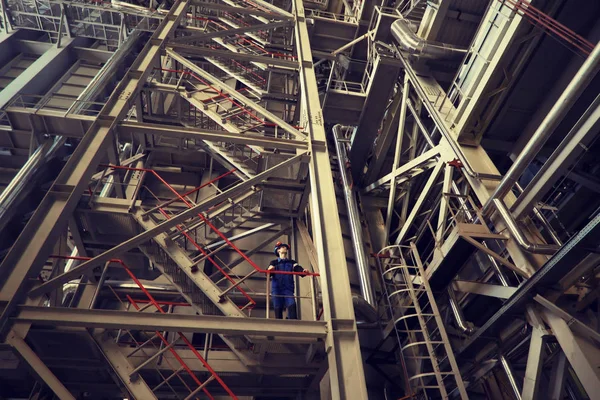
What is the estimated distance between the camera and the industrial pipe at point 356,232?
33.2ft

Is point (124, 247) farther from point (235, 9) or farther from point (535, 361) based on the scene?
point (235, 9)

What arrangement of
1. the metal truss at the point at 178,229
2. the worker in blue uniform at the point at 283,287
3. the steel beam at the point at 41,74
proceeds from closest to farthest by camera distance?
the metal truss at the point at 178,229 < the worker in blue uniform at the point at 283,287 < the steel beam at the point at 41,74

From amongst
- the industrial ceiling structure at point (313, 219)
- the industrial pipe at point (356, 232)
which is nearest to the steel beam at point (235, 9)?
the industrial ceiling structure at point (313, 219)

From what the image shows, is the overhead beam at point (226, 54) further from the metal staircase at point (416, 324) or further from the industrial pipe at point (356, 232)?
the metal staircase at point (416, 324)

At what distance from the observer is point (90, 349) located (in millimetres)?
6133

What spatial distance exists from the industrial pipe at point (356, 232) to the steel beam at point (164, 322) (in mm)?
4899

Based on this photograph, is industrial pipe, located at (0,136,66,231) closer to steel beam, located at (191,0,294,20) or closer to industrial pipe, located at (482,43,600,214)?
steel beam, located at (191,0,294,20)

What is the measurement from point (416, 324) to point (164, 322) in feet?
22.3

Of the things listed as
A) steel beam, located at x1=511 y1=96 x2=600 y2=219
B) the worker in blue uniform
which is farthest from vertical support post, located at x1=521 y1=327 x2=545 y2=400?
the worker in blue uniform

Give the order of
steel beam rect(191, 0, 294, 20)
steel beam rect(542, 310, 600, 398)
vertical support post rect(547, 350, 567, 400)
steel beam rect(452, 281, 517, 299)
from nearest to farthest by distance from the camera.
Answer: steel beam rect(542, 310, 600, 398) < vertical support post rect(547, 350, 567, 400) < steel beam rect(452, 281, 517, 299) < steel beam rect(191, 0, 294, 20)

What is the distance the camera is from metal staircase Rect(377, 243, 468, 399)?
8.37m

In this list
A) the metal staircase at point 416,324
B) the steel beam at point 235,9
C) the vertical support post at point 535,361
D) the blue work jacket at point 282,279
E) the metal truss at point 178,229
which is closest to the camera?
the metal truss at point 178,229

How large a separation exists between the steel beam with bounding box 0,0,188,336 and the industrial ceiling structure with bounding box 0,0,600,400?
0.03m

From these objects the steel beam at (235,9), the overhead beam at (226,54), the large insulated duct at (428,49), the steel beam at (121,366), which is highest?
the steel beam at (235,9)
